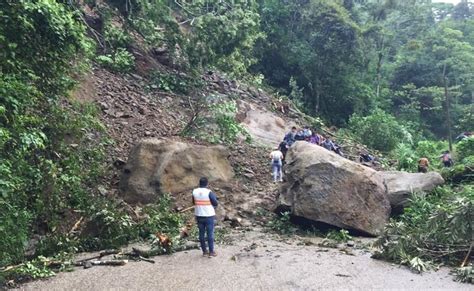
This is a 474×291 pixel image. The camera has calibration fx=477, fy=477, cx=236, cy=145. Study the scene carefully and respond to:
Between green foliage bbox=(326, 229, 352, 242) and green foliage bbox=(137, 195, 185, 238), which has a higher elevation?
green foliage bbox=(137, 195, 185, 238)

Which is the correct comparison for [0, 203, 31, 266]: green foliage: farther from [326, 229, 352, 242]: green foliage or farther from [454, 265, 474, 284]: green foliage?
[454, 265, 474, 284]: green foliage

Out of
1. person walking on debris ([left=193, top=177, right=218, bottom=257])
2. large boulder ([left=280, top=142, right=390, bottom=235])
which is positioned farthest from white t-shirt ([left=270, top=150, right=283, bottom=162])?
person walking on debris ([left=193, top=177, right=218, bottom=257])

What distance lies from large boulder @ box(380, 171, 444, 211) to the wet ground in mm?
3453

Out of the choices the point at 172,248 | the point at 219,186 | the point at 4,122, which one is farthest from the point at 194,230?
the point at 4,122

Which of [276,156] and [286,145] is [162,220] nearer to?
[276,156]

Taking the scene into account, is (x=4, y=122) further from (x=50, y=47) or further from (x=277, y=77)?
(x=277, y=77)

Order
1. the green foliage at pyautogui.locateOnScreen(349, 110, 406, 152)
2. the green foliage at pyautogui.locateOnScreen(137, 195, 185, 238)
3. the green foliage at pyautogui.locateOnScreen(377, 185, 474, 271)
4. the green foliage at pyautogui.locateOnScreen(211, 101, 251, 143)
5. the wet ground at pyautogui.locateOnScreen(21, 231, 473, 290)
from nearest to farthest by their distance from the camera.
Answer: the wet ground at pyautogui.locateOnScreen(21, 231, 473, 290) → the green foliage at pyautogui.locateOnScreen(377, 185, 474, 271) → the green foliage at pyautogui.locateOnScreen(137, 195, 185, 238) → the green foliage at pyautogui.locateOnScreen(211, 101, 251, 143) → the green foliage at pyautogui.locateOnScreen(349, 110, 406, 152)

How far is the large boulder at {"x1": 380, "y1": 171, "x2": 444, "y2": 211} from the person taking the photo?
13.1 meters

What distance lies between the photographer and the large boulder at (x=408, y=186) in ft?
43.1

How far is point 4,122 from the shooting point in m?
7.94

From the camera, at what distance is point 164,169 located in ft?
42.7

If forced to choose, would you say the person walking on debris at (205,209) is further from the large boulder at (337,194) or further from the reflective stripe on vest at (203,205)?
the large boulder at (337,194)

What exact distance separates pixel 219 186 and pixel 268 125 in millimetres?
9282

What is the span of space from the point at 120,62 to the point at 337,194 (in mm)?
10997
